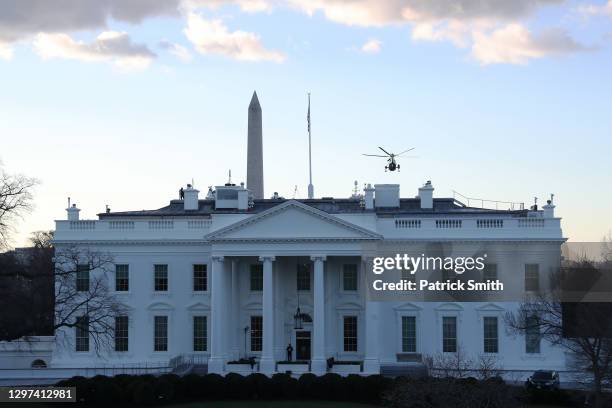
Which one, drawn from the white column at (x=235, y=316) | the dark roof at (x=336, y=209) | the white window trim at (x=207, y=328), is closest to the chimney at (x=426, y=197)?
the dark roof at (x=336, y=209)

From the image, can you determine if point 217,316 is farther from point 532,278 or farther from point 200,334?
point 532,278

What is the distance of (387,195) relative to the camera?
70.3m

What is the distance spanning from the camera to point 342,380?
2119 inches

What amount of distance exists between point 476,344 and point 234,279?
13819 mm

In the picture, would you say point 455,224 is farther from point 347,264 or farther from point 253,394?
point 253,394

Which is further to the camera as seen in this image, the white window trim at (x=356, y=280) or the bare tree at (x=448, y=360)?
the white window trim at (x=356, y=280)

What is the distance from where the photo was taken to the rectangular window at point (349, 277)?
65.2m

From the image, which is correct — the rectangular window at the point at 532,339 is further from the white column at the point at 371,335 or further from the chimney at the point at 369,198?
the chimney at the point at 369,198

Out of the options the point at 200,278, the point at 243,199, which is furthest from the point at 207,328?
the point at 243,199

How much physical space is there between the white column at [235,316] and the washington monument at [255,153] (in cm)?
1649

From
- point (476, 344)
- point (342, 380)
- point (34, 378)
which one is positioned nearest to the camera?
point (342, 380)

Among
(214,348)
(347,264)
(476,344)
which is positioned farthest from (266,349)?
(476,344)

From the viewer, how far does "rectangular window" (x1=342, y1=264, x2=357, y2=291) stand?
214 ft

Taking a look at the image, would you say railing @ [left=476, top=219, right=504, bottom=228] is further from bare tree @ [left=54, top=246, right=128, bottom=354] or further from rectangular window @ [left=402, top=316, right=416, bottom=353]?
bare tree @ [left=54, top=246, right=128, bottom=354]
